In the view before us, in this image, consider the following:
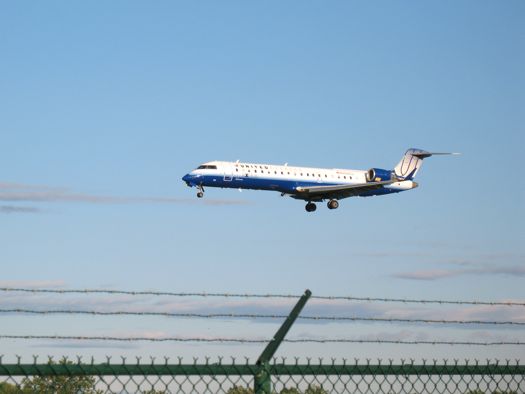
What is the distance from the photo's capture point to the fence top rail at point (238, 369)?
23.1 ft

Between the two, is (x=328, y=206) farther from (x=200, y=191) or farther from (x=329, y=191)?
(x=200, y=191)

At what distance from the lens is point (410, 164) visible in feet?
295

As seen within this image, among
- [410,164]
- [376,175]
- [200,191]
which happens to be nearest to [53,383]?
[200,191]

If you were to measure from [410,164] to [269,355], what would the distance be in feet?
272

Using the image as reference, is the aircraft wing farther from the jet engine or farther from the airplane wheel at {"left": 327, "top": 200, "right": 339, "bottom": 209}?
the jet engine

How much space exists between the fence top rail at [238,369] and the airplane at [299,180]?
50859mm

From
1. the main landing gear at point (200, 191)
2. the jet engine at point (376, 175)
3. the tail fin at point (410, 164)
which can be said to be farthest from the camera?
the tail fin at point (410, 164)

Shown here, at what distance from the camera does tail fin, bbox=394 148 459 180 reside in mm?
89438

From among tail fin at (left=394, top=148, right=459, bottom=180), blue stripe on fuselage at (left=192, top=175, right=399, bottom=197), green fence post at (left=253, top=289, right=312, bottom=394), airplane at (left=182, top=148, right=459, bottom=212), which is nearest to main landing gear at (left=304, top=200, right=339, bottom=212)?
airplane at (left=182, top=148, right=459, bottom=212)

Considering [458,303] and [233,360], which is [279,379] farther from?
[458,303]

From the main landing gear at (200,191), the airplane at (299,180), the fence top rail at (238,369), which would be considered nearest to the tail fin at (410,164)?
the airplane at (299,180)

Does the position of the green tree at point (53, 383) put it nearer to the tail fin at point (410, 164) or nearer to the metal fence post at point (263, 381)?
the metal fence post at point (263, 381)

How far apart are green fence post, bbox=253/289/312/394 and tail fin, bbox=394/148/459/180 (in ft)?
269

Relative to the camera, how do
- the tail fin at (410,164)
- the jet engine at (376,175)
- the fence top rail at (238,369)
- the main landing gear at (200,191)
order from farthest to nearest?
the tail fin at (410,164) < the jet engine at (376,175) < the main landing gear at (200,191) < the fence top rail at (238,369)
